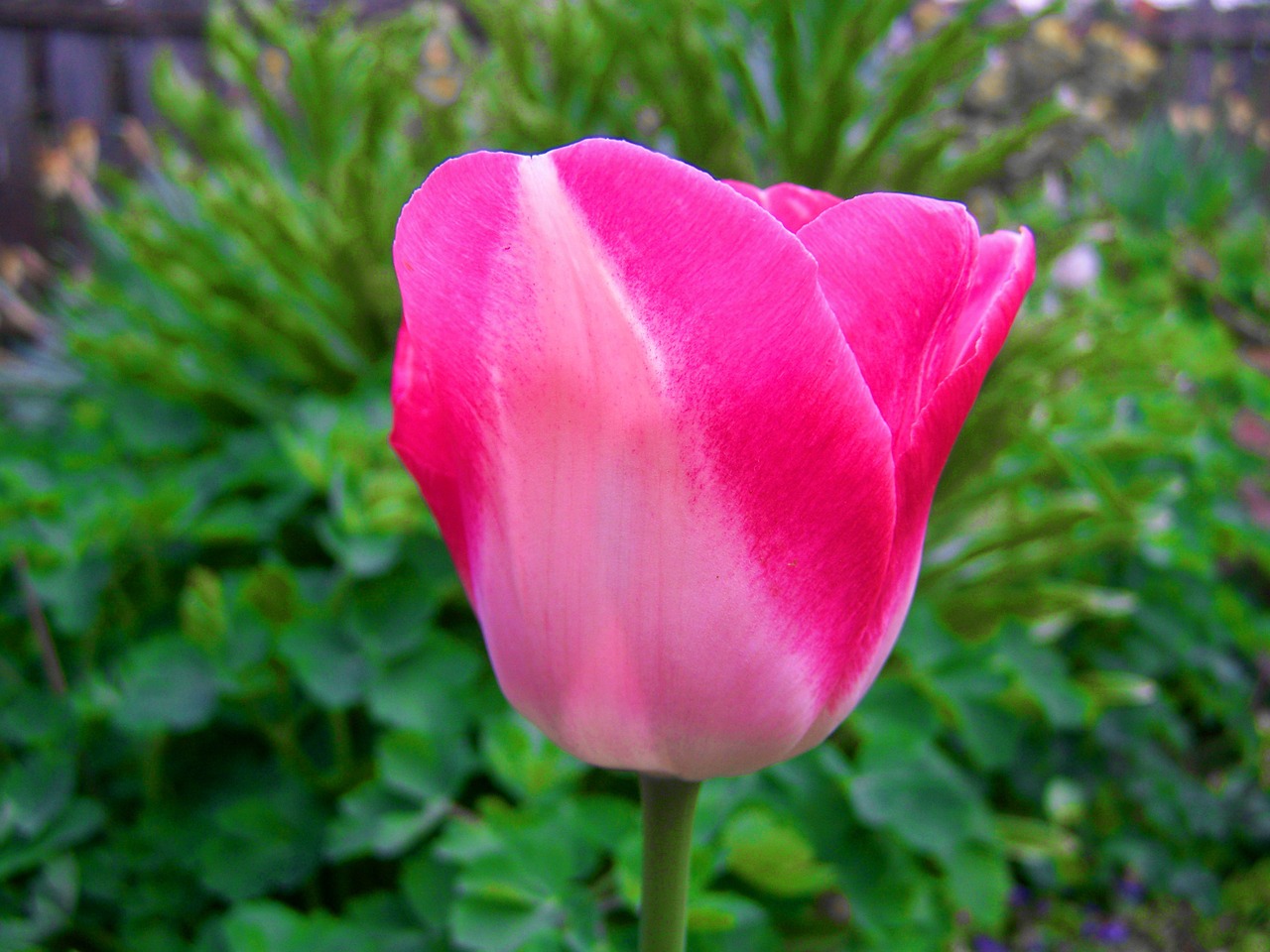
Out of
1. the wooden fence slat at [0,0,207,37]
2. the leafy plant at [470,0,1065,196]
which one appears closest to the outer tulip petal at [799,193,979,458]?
the leafy plant at [470,0,1065,196]

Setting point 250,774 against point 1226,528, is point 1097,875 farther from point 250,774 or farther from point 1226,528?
point 250,774

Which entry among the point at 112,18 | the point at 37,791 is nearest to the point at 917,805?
the point at 37,791

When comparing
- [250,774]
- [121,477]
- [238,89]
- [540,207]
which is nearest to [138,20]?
[238,89]

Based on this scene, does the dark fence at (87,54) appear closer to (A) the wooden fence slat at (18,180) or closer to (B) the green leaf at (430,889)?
(A) the wooden fence slat at (18,180)

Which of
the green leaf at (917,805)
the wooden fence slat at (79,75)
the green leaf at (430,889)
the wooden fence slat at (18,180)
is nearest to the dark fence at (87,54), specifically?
the wooden fence slat at (79,75)

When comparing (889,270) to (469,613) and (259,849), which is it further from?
(469,613)
